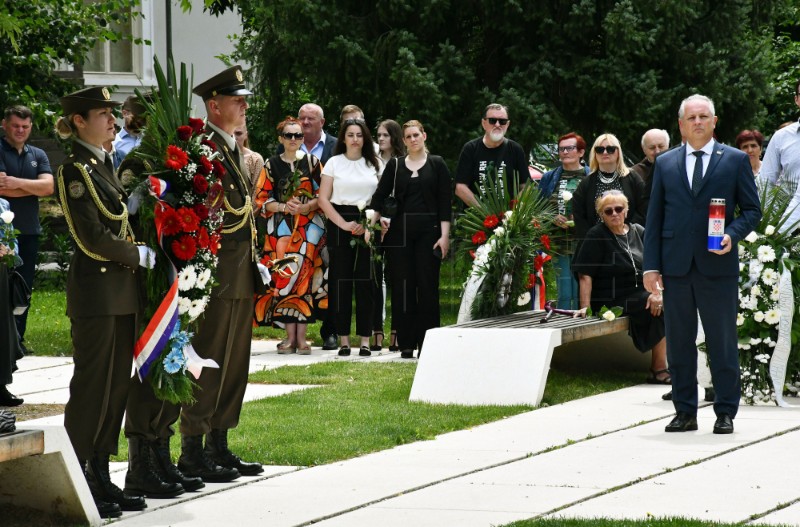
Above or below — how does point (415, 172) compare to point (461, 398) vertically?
above

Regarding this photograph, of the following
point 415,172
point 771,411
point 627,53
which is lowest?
point 771,411

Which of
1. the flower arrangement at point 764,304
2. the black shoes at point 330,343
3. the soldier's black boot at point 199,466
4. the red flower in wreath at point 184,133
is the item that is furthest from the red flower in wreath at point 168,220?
the black shoes at point 330,343

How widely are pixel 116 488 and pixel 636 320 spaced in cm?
578

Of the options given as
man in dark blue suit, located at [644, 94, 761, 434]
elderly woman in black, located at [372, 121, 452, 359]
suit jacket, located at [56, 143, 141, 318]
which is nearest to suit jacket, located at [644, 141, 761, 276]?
man in dark blue suit, located at [644, 94, 761, 434]

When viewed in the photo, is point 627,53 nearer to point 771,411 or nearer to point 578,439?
point 771,411

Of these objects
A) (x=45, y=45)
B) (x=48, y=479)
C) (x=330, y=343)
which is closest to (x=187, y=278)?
(x=48, y=479)

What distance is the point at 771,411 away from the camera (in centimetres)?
996

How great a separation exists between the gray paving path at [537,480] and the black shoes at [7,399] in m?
1.06

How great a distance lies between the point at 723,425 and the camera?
8.98 metres

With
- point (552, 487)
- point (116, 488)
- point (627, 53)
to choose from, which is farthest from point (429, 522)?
point (627, 53)

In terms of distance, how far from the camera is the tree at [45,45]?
16.9m

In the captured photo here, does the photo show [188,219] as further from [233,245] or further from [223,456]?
[223,456]

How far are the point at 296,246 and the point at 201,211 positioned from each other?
661 centimetres

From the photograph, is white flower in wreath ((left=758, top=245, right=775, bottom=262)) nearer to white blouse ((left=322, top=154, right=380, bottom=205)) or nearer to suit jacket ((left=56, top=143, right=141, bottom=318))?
white blouse ((left=322, top=154, right=380, bottom=205))
